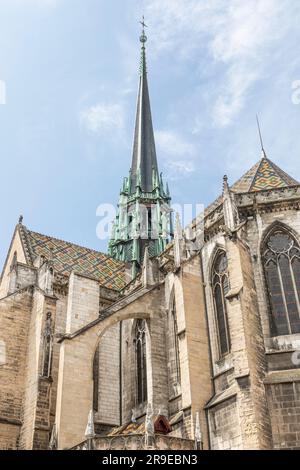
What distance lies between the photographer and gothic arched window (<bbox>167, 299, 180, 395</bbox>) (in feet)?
50.4

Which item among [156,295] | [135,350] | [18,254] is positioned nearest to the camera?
[156,295]

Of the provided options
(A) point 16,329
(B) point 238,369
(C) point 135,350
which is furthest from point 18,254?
(B) point 238,369

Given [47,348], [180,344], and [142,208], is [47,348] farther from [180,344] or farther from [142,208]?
[142,208]

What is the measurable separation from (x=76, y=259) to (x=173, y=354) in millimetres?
8654

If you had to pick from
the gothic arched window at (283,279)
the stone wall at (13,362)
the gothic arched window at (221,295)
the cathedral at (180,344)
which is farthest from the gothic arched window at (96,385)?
the gothic arched window at (283,279)

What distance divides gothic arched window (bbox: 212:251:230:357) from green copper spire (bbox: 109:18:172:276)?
10278 mm

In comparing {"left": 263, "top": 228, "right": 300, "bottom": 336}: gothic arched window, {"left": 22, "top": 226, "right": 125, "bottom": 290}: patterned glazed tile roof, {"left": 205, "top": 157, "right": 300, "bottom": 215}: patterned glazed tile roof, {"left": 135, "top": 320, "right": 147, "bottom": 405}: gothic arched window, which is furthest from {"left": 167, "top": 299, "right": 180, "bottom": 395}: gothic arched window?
{"left": 22, "top": 226, "right": 125, "bottom": 290}: patterned glazed tile roof

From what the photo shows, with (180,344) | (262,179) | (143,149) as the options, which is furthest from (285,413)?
(143,149)

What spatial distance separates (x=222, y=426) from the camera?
12.6 metres

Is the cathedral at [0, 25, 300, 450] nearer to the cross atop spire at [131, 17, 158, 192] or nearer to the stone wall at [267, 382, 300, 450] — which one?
the stone wall at [267, 382, 300, 450]

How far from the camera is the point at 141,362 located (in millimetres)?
18000
